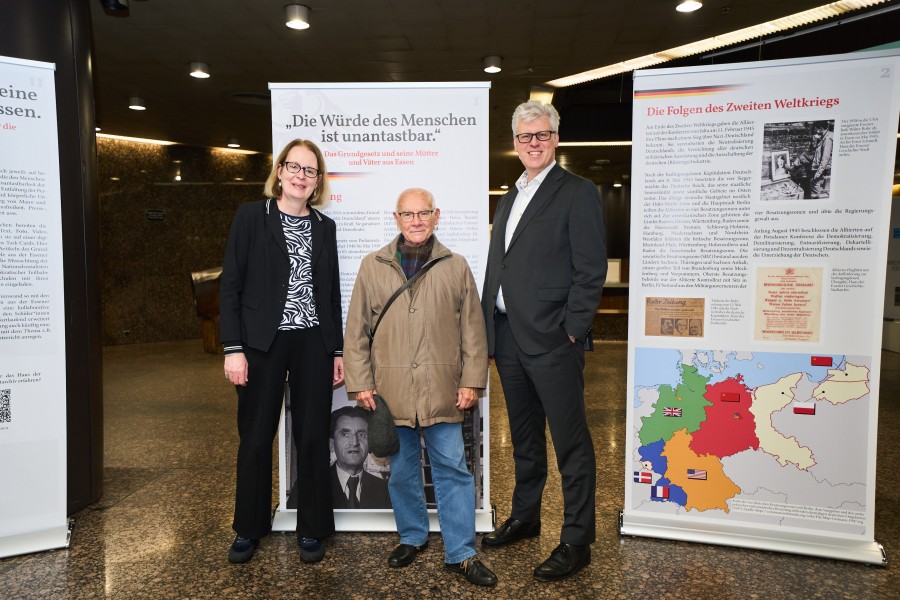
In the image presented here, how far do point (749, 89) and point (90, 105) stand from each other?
10.9 ft

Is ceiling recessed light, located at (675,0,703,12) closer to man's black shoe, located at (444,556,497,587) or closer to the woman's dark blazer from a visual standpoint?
the woman's dark blazer

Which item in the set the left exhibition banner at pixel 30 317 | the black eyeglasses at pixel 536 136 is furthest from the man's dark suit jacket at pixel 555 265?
the left exhibition banner at pixel 30 317

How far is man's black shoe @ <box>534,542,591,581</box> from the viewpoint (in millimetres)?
2434

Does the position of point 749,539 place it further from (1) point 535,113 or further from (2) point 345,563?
(1) point 535,113

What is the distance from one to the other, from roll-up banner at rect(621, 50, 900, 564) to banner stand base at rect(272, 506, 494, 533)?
70 centimetres

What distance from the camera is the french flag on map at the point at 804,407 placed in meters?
2.60

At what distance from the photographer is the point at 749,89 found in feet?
8.45

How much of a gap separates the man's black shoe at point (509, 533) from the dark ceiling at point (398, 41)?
417 cm

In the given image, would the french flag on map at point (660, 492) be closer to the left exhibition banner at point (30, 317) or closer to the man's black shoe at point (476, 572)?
the man's black shoe at point (476, 572)

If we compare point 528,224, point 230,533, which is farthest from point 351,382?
point 230,533

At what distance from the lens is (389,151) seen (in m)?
2.82

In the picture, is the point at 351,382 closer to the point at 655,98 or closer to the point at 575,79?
the point at 655,98

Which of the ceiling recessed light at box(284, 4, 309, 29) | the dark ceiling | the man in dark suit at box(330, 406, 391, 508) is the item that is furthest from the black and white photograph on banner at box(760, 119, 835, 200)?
the ceiling recessed light at box(284, 4, 309, 29)

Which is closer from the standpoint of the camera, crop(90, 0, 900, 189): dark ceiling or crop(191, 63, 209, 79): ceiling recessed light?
crop(90, 0, 900, 189): dark ceiling
